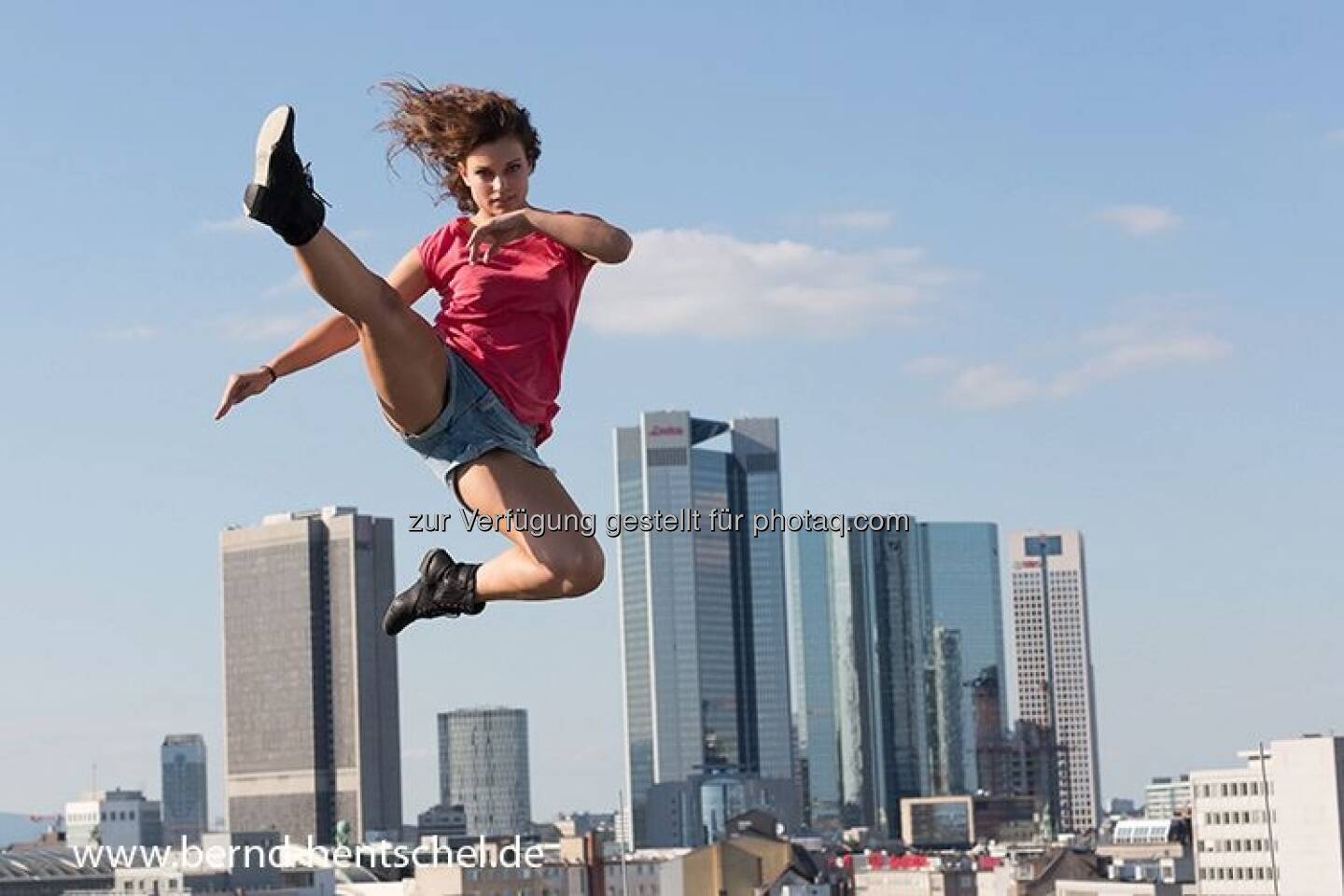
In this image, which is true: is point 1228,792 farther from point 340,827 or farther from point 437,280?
point 437,280

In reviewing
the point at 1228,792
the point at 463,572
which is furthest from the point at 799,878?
the point at 463,572

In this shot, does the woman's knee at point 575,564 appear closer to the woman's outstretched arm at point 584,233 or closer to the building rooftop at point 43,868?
the woman's outstretched arm at point 584,233

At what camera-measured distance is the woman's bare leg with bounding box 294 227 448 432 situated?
30.0 feet

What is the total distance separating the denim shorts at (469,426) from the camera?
9719 millimetres

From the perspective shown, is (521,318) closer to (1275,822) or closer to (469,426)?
(469,426)

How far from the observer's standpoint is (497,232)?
29.8ft

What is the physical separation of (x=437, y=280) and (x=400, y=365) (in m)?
0.77

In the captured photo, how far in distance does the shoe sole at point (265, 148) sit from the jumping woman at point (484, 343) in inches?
21.1

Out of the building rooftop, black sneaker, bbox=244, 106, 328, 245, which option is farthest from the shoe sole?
the building rooftop

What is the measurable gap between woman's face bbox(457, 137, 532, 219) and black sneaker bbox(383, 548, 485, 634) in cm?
134

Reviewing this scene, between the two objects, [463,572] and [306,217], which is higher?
[306,217]

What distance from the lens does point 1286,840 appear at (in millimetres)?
113625

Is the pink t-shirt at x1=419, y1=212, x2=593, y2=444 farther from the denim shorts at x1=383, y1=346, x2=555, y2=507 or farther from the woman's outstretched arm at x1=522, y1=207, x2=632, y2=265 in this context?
the woman's outstretched arm at x1=522, y1=207, x2=632, y2=265

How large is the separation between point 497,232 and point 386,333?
605 mm
